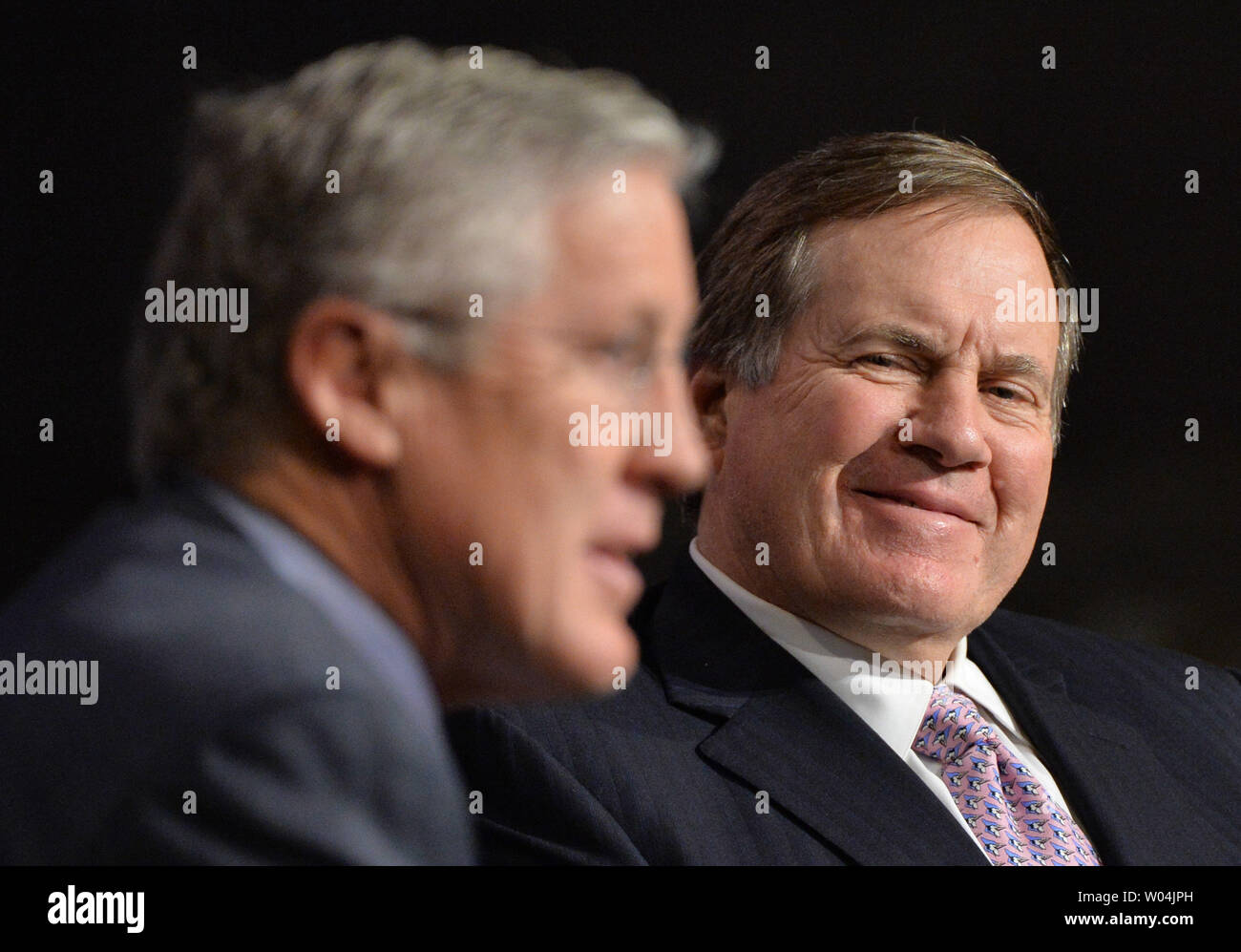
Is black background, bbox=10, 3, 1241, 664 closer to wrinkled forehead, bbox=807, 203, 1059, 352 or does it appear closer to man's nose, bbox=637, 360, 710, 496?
wrinkled forehead, bbox=807, 203, 1059, 352

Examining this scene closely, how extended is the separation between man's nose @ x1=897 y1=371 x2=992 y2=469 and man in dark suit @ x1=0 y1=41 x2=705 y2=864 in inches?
31.8

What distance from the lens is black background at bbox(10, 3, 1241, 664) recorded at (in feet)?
4.10

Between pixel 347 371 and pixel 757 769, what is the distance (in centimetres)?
80

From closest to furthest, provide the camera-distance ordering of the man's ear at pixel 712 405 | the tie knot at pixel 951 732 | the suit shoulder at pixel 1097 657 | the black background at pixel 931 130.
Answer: the black background at pixel 931 130 < the tie knot at pixel 951 732 < the man's ear at pixel 712 405 < the suit shoulder at pixel 1097 657

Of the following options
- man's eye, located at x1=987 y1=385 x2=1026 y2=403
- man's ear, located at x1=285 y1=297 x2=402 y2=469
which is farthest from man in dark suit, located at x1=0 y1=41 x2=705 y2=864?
man's eye, located at x1=987 y1=385 x2=1026 y2=403

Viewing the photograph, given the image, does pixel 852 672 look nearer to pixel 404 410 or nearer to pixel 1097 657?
pixel 1097 657

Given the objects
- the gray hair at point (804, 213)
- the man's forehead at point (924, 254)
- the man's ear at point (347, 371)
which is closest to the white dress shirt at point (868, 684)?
the gray hair at point (804, 213)

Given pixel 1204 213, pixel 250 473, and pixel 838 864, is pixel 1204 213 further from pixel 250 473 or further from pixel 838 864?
pixel 250 473

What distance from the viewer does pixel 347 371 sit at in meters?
0.72

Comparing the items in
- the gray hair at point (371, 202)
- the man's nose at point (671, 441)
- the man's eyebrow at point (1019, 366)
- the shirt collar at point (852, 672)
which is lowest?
the shirt collar at point (852, 672)

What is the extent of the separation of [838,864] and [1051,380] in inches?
24.1

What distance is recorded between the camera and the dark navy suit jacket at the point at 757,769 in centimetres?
133

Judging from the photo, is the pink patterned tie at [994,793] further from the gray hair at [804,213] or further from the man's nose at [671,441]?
the man's nose at [671,441]

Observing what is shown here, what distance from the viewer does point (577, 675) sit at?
0.74m
